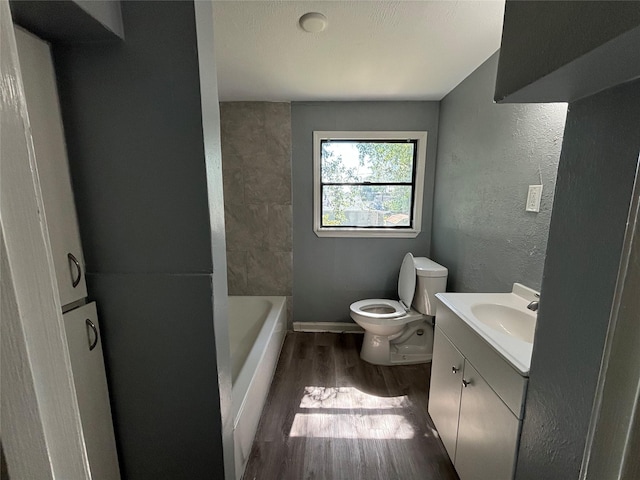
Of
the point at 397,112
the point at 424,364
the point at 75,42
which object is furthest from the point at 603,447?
the point at 397,112

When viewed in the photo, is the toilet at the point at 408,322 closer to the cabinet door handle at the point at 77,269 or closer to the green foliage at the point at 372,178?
the green foliage at the point at 372,178

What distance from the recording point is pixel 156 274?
0.85 m

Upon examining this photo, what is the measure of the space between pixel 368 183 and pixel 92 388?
97.5 inches

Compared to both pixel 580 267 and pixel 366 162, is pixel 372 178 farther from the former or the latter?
pixel 580 267

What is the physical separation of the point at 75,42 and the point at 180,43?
27 cm

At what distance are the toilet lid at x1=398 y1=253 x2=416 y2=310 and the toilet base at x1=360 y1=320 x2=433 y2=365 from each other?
21 centimetres

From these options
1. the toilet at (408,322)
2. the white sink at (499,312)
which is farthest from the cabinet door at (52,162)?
the toilet at (408,322)

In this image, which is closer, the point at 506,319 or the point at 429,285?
the point at 506,319

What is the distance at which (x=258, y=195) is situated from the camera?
2.82 metres

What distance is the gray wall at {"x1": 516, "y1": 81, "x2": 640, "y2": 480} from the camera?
612mm

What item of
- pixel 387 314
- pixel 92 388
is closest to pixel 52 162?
pixel 92 388

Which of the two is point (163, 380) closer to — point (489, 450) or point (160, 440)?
point (160, 440)

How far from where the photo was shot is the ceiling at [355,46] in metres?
1.37

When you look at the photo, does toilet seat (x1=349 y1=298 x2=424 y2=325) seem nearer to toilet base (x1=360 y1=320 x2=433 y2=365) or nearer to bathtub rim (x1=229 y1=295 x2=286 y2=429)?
toilet base (x1=360 y1=320 x2=433 y2=365)
